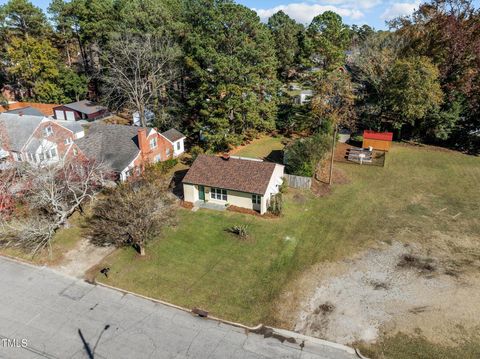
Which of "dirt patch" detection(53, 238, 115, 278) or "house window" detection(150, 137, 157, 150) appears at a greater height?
"house window" detection(150, 137, 157, 150)

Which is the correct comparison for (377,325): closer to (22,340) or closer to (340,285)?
(340,285)

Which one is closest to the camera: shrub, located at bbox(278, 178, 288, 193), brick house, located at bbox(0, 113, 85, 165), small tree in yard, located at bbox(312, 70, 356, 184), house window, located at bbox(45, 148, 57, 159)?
shrub, located at bbox(278, 178, 288, 193)

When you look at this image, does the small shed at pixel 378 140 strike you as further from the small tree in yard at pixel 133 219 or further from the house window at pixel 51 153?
the house window at pixel 51 153

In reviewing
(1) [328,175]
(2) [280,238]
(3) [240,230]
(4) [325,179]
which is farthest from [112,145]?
(1) [328,175]

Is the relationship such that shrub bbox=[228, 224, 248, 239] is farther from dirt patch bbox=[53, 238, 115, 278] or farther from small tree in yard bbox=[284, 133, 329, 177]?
small tree in yard bbox=[284, 133, 329, 177]

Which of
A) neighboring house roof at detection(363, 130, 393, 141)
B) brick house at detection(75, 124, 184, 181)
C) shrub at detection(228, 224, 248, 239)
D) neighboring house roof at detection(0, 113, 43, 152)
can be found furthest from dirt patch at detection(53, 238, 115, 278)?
neighboring house roof at detection(363, 130, 393, 141)

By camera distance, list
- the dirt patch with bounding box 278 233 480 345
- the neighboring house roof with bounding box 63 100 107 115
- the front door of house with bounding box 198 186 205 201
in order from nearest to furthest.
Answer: the dirt patch with bounding box 278 233 480 345 < the front door of house with bounding box 198 186 205 201 < the neighboring house roof with bounding box 63 100 107 115

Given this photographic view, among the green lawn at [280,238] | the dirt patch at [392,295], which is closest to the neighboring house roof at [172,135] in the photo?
the green lawn at [280,238]
